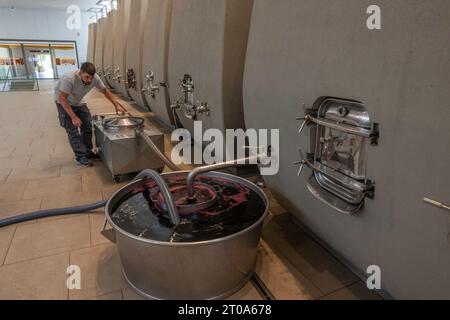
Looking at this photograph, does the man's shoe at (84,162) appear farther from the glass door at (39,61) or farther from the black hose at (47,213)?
the glass door at (39,61)

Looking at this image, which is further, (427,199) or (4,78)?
(4,78)

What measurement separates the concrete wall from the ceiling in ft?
2.26

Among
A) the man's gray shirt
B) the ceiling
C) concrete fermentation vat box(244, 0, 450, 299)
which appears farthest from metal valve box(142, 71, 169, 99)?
the ceiling

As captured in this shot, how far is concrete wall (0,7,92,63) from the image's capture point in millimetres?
13797

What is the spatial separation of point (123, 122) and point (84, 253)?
1.61 meters

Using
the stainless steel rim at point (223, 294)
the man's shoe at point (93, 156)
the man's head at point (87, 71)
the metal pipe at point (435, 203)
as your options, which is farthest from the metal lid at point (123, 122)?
the metal pipe at point (435, 203)

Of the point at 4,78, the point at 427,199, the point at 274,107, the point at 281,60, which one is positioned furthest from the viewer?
the point at 4,78

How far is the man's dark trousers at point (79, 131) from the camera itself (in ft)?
11.3

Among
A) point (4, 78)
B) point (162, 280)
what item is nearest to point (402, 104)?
point (162, 280)

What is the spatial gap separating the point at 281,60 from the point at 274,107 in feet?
0.88

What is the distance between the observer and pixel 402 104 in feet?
3.55

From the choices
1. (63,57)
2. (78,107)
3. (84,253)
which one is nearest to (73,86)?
(78,107)
